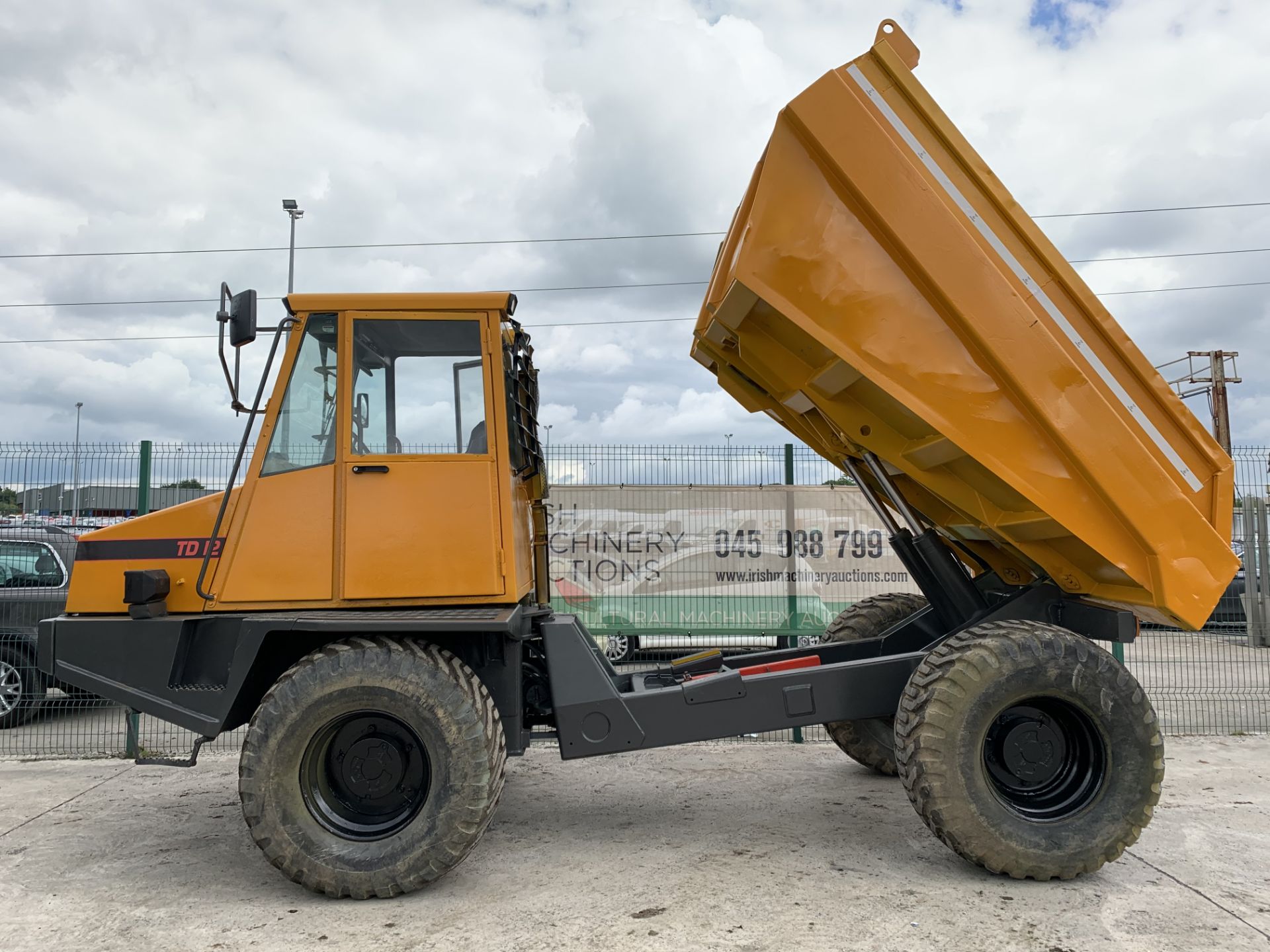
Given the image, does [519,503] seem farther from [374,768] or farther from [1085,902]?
[1085,902]

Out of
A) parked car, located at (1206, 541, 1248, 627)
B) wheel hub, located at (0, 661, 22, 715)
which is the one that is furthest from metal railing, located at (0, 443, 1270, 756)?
parked car, located at (1206, 541, 1248, 627)

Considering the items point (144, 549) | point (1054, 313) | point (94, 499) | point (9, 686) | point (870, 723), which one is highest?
point (1054, 313)

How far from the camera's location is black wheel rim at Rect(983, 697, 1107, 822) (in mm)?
4621

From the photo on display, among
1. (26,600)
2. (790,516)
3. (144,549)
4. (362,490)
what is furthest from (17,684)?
(790,516)

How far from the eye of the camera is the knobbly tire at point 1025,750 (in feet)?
14.3

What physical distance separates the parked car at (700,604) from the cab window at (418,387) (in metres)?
3.99

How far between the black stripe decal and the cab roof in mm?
1343

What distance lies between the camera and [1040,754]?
465cm

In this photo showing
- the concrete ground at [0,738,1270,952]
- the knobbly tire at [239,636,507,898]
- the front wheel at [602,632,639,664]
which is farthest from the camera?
the front wheel at [602,632,639,664]

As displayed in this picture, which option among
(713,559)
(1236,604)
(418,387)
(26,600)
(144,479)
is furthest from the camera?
(1236,604)

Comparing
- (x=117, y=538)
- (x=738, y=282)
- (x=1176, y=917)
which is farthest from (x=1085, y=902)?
(x=117, y=538)

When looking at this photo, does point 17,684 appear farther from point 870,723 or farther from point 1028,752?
point 1028,752

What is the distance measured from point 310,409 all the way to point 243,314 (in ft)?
1.91

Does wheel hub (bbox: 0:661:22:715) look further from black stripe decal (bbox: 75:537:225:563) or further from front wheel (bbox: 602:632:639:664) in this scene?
front wheel (bbox: 602:632:639:664)
